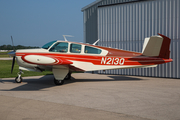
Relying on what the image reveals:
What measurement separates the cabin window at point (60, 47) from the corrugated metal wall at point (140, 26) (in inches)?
232

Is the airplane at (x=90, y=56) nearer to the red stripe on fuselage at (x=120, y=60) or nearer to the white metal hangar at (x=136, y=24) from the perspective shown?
the red stripe on fuselage at (x=120, y=60)

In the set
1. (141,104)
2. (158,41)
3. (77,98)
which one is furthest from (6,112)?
(158,41)

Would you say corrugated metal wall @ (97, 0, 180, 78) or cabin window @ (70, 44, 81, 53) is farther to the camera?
corrugated metal wall @ (97, 0, 180, 78)

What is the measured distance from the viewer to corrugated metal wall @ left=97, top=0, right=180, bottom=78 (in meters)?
11.9

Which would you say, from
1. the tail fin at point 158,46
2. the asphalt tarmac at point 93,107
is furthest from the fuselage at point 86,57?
the asphalt tarmac at point 93,107

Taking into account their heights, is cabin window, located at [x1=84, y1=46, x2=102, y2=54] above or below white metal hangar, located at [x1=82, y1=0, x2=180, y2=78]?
below

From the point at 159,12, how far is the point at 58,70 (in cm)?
780

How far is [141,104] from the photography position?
18.5 feet

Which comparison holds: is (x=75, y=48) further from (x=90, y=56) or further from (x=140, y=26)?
(x=140, y=26)

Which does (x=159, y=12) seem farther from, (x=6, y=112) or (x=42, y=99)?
(x=6, y=112)

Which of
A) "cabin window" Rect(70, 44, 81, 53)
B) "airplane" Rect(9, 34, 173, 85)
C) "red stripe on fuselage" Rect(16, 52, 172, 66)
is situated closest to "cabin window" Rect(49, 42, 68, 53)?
"airplane" Rect(9, 34, 173, 85)

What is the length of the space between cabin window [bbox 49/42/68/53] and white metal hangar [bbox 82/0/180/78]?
5.90m

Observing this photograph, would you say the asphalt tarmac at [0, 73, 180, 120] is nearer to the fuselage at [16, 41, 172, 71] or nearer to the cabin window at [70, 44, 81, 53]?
the fuselage at [16, 41, 172, 71]

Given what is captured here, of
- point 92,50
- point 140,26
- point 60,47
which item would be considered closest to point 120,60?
point 92,50
